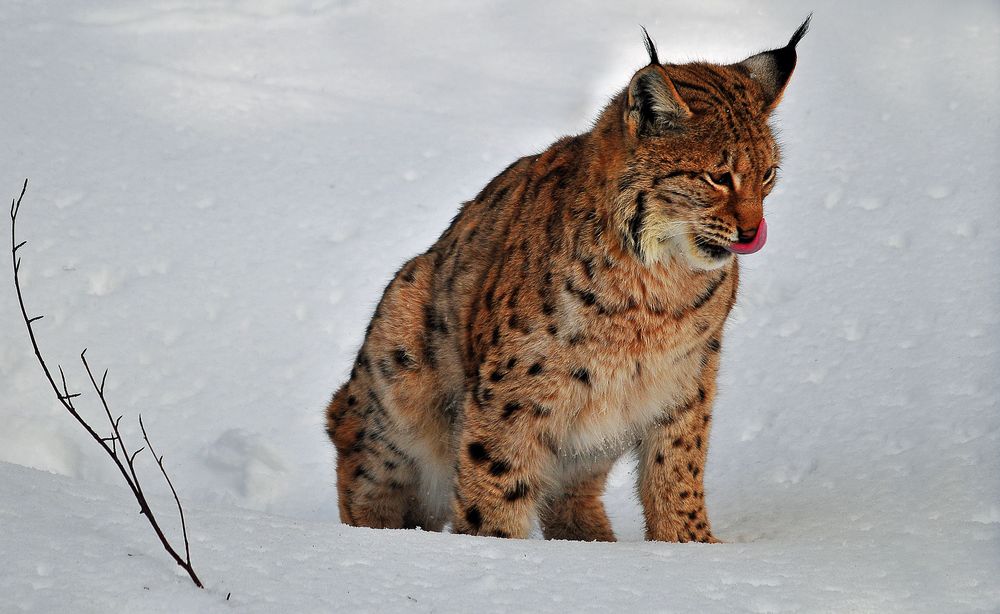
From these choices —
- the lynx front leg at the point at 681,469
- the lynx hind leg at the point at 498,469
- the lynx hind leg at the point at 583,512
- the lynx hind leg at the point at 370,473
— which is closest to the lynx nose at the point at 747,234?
the lynx front leg at the point at 681,469

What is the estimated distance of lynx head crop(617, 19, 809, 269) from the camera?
12.7 ft

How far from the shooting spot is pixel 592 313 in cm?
413

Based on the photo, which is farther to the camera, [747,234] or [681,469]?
[681,469]

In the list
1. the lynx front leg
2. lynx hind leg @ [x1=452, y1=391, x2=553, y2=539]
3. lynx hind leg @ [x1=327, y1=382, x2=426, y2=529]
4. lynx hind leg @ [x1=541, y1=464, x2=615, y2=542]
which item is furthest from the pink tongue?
lynx hind leg @ [x1=327, y1=382, x2=426, y2=529]

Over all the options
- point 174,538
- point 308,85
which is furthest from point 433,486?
point 308,85

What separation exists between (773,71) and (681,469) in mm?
1527

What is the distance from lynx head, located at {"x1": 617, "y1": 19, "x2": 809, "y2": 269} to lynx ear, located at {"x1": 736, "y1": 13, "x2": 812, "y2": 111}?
6 centimetres

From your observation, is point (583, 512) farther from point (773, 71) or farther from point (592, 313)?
point (773, 71)

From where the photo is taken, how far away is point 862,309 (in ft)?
20.3

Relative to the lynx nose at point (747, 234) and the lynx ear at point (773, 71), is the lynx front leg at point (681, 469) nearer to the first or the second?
the lynx nose at point (747, 234)

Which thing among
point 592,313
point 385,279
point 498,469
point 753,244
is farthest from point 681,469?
point 385,279

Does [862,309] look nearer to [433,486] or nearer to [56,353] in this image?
[433,486]

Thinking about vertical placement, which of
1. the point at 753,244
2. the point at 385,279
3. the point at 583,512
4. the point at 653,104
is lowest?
the point at 385,279

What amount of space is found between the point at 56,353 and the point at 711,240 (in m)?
3.99
